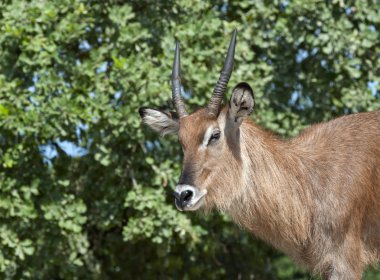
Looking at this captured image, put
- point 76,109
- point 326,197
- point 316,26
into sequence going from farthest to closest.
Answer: point 316,26 → point 76,109 → point 326,197

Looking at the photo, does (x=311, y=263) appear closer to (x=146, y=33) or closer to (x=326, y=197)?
(x=326, y=197)

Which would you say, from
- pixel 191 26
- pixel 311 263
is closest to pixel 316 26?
pixel 191 26

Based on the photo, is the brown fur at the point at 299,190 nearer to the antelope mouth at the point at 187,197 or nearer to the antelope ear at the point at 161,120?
the antelope mouth at the point at 187,197

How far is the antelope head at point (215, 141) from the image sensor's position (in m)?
8.23

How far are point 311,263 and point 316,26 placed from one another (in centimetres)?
393

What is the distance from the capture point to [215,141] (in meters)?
8.38

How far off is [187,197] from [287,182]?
1.01 metres

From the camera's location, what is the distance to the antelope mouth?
8.00m

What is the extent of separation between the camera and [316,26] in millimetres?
11789

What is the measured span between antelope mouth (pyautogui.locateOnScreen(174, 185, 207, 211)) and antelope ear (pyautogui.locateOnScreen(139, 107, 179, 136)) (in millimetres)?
955

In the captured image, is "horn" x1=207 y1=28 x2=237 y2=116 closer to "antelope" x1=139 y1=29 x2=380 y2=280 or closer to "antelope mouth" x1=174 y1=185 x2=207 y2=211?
"antelope" x1=139 y1=29 x2=380 y2=280

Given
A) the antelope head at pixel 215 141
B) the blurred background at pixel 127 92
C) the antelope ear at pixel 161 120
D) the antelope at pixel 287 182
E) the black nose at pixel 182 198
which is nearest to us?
the black nose at pixel 182 198

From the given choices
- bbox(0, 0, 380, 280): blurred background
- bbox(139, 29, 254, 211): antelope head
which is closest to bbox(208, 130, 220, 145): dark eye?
bbox(139, 29, 254, 211): antelope head

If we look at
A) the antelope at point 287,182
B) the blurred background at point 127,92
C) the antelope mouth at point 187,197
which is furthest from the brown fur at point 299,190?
the blurred background at point 127,92
